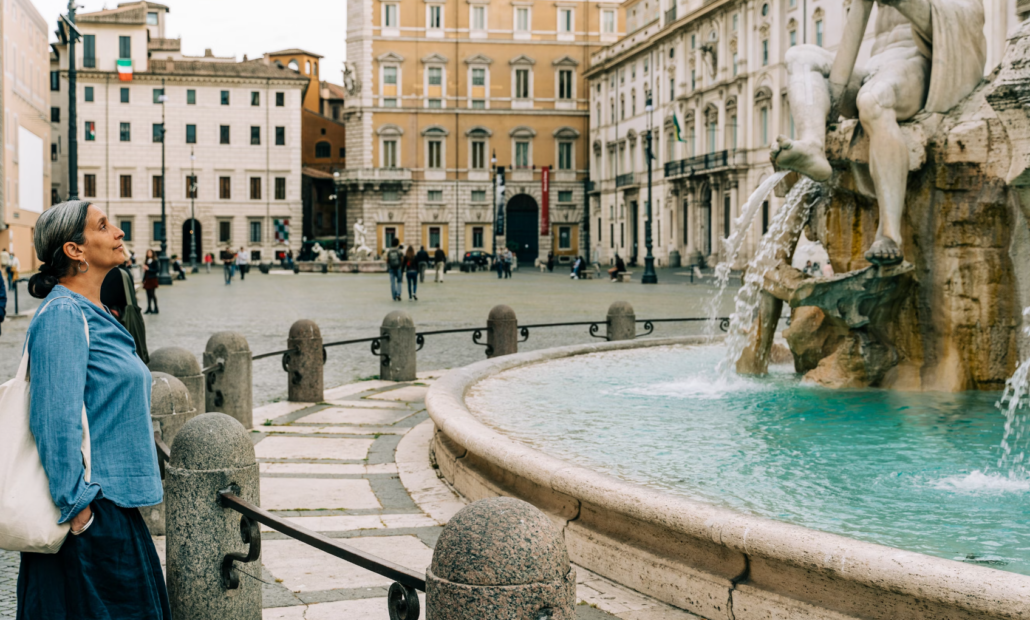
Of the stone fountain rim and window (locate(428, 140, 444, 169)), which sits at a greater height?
window (locate(428, 140, 444, 169))

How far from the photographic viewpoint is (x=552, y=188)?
6900cm

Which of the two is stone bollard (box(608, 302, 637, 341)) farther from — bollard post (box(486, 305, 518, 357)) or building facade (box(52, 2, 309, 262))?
building facade (box(52, 2, 309, 262))

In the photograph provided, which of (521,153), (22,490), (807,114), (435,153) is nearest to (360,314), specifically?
(807,114)

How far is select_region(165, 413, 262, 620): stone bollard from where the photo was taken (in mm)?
3469

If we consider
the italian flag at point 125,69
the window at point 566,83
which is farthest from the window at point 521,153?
the italian flag at point 125,69

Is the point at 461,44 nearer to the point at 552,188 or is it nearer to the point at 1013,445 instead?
the point at 552,188

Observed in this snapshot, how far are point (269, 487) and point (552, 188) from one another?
63.7 m

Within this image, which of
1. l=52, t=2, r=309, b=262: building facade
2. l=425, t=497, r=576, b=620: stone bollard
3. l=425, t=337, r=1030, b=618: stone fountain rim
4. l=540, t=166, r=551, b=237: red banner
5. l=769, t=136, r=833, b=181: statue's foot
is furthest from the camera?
l=52, t=2, r=309, b=262: building facade

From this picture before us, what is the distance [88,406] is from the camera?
2652mm

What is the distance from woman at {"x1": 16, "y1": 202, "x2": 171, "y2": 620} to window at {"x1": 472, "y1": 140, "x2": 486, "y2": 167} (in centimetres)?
6639

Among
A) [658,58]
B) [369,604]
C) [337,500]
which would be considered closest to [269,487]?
[337,500]

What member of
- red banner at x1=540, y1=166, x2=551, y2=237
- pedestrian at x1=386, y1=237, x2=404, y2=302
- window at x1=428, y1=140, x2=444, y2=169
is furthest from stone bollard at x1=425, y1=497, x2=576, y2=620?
window at x1=428, y1=140, x2=444, y2=169

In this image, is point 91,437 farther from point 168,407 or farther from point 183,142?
point 183,142

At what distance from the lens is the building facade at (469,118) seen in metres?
67.2
